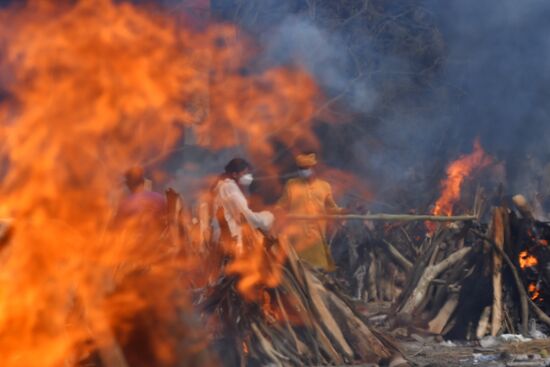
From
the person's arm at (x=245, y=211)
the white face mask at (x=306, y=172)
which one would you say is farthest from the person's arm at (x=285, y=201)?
the person's arm at (x=245, y=211)

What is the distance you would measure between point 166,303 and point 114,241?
0.95 meters

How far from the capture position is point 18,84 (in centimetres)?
1187

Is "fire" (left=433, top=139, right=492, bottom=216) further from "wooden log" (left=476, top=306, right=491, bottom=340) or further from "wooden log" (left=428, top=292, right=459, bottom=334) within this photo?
"wooden log" (left=476, top=306, right=491, bottom=340)

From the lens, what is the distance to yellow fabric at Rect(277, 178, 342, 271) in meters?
9.32

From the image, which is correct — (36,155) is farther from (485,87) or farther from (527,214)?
(485,87)

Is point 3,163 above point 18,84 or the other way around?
the other way around

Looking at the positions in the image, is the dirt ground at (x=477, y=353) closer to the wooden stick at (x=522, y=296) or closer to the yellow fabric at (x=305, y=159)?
the wooden stick at (x=522, y=296)

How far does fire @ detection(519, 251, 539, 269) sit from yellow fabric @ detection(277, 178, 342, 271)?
7.53ft

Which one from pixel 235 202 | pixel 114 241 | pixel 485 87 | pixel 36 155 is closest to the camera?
pixel 114 241

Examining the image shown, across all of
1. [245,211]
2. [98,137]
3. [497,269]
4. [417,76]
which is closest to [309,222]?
[245,211]

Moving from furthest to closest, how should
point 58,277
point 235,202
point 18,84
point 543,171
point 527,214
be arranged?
1. point 543,171
2. point 18,84
3. point 527,214
4. point 235,202
5. point 58,277

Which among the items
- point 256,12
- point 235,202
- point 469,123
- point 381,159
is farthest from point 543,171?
point 235,202

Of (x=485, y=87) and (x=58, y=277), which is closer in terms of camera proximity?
(x=58, y=277)

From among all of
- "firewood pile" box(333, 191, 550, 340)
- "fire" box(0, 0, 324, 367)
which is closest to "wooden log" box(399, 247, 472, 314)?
"firewood pile" box(333, 191, 550, 340)
